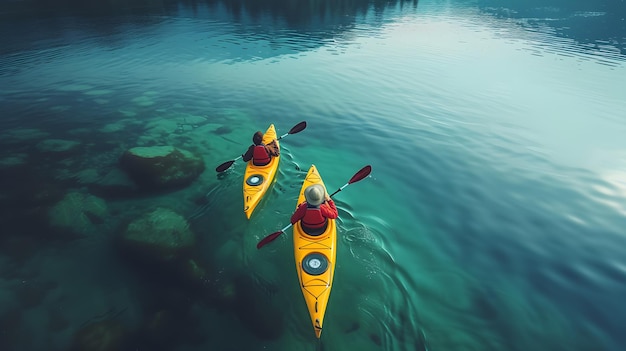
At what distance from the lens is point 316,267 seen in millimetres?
7121

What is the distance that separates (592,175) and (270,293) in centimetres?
1445

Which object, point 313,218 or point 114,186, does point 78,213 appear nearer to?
point 114,186

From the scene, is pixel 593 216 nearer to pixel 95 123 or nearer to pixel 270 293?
pixel 270 293

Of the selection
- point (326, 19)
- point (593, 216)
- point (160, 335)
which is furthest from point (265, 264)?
point (326, 19)

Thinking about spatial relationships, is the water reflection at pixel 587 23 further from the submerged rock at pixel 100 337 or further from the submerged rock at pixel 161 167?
the submerged rock at pixel 100 337

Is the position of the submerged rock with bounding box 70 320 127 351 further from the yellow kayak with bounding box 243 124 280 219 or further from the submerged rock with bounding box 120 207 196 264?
the yellow kayak with bounding box 243 124 280 219

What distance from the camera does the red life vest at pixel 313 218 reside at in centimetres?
782

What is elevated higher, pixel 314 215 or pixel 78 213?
pixel 314 215

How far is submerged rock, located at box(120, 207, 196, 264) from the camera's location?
8250mm

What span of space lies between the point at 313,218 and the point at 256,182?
3.61m

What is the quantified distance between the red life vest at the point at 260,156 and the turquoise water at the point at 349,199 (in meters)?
1.08

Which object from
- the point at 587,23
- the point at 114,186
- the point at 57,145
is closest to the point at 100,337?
the point at 114,186

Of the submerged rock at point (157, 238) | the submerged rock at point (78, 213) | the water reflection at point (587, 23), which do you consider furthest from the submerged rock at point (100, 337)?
the water reflection at point (587, 23)

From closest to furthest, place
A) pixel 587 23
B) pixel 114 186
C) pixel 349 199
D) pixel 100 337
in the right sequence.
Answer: pixel 100 337, pixel 349 199, pixel 114 186, pixel 587 23
